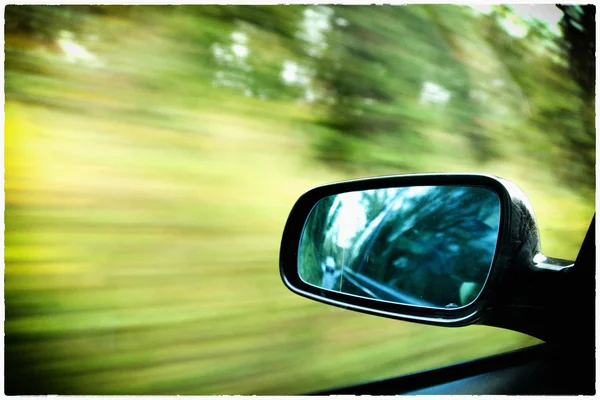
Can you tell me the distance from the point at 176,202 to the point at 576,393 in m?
1.66

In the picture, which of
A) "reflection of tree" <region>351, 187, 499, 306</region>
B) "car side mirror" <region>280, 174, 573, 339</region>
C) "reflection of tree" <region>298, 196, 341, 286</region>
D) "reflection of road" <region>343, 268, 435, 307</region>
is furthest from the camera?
"reflection of tree" <region>298, 196, 341, 286</region>

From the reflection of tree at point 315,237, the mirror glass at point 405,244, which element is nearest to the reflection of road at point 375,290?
the mirror glass at point 405,244

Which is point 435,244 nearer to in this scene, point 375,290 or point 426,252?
point 426,252

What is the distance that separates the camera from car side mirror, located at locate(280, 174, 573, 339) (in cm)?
96

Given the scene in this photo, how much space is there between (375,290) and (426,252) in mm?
207

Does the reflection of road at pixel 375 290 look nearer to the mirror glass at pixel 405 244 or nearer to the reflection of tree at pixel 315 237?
the mirror glass at pixel 405 244

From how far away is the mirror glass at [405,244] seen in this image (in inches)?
48.0

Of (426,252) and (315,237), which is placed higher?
(426,252)

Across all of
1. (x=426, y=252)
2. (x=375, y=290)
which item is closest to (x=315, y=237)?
(x=375, y=290)

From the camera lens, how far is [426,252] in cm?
136

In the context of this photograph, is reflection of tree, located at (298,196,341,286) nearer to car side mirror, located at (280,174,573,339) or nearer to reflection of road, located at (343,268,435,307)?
car side mirror, located at (280,174,573,339)

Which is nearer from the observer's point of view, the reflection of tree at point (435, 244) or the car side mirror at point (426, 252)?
the car side mirror at point (426, 252)

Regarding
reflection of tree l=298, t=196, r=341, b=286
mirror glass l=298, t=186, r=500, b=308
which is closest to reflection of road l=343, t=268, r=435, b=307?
mirror glass l=298, t=186, r=500, b=308

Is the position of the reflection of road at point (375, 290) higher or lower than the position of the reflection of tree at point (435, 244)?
lower
